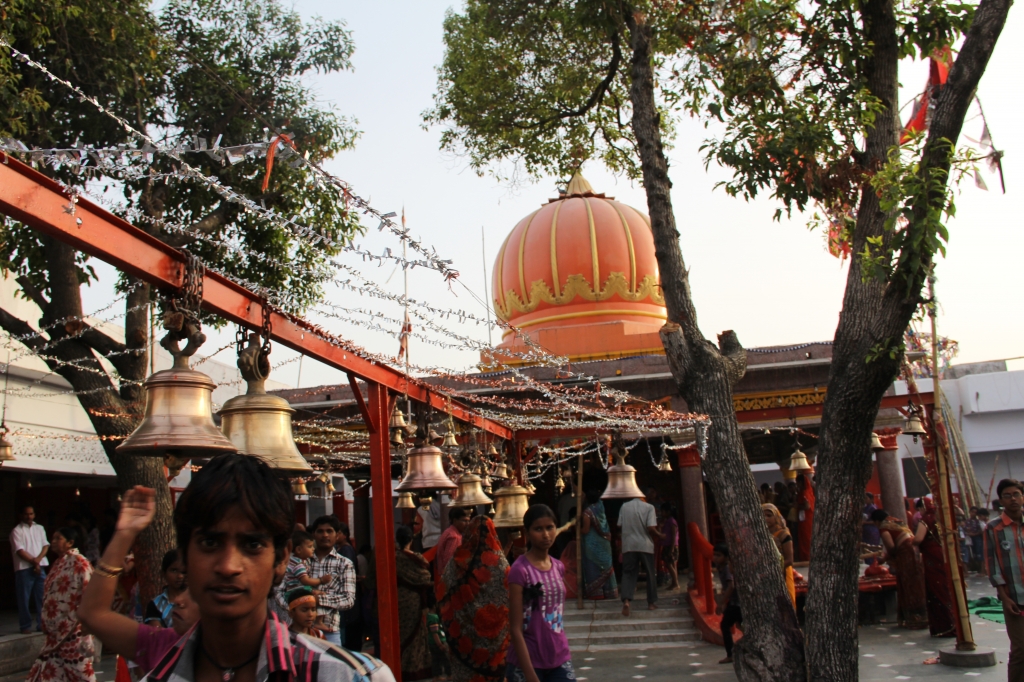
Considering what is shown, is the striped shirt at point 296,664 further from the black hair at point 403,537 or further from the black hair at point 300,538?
the black hair at point 403,537

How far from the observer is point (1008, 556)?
708cm

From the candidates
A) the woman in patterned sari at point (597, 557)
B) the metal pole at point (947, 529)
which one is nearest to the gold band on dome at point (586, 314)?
the woman in patterned sari at point (597, 557)

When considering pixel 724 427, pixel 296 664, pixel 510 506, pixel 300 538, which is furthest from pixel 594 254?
pixel 296 664

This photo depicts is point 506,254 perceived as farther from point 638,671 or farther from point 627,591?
point 638,671

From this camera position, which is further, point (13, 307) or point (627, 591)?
point (13, 307)

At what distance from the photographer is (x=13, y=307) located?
16.7 meters

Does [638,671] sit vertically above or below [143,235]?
below

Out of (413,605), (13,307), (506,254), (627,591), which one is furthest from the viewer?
(506,254)

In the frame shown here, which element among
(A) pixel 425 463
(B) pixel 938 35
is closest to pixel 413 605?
(A) pixel 425 463

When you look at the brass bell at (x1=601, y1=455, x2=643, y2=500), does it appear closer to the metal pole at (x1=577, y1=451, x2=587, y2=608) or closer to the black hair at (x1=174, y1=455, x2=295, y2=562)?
the metal pole at (x1=577, y1=451, x2=587, y2=608)

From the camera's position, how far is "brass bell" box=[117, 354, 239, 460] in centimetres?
407

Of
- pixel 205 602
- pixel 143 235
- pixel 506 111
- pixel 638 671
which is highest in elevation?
pixel 506 111

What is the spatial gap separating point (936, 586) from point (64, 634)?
964 cm

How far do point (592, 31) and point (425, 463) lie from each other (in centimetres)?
519
